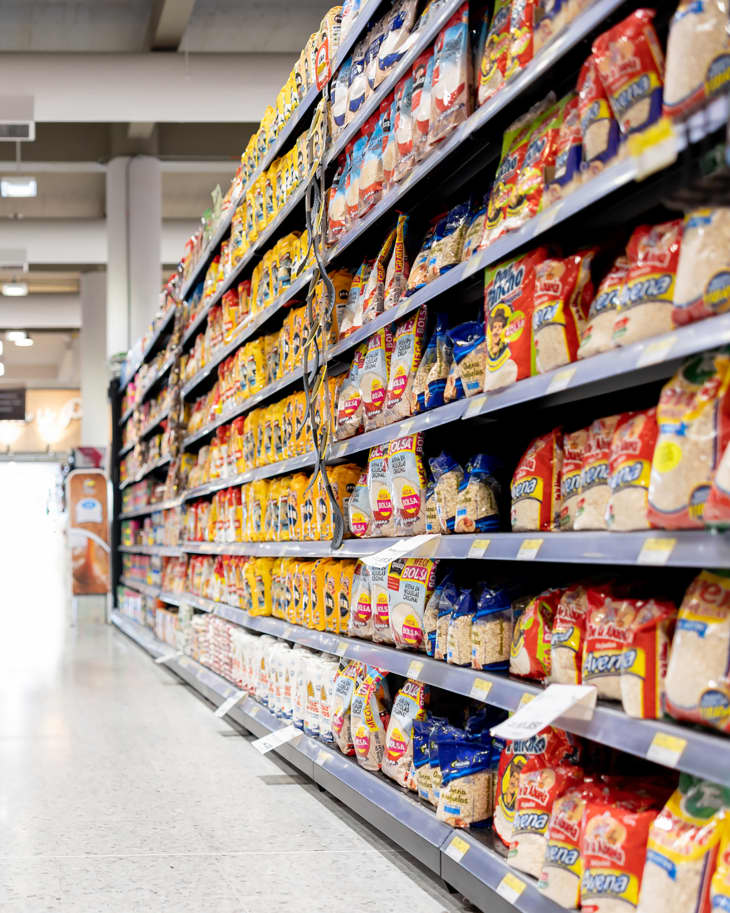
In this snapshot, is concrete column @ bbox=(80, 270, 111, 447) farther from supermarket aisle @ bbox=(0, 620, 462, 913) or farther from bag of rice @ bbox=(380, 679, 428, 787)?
bag of rice @ bbox=(380, 679, 428, 787)

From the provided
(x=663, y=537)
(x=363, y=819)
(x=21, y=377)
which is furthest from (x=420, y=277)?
(x=21, y=377)

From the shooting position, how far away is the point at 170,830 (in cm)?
A: 329

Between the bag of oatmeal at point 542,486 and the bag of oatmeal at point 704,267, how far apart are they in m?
0.66

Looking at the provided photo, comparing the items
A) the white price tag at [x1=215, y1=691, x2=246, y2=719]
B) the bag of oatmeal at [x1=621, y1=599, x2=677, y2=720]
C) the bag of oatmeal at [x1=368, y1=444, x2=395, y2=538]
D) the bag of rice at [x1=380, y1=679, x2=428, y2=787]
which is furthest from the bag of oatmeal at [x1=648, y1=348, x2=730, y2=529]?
the white price tag at [x1=215, y1=691, x2=246, y2=719]

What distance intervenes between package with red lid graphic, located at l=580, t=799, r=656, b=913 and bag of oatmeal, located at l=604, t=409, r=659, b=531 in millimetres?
501

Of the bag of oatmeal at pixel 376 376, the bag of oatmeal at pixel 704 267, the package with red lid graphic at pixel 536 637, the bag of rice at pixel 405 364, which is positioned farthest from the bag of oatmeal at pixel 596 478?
the bag of oatmeal at pixel 376 376

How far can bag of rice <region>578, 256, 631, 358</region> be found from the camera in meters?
1.99

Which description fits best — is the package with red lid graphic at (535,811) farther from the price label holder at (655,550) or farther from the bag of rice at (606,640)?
the price label holder at (655,550)

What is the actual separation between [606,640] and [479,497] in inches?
27.6

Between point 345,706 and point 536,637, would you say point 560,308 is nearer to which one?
point 536,637

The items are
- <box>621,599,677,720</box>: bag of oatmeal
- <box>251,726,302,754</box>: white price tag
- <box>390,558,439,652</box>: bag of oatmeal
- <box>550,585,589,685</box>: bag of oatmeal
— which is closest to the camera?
<box>621,599,677,720</box>: bag of oatmeal

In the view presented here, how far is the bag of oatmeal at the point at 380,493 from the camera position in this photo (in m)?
3.20

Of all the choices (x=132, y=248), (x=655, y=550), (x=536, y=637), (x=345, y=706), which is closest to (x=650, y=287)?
(x=655, y=550)

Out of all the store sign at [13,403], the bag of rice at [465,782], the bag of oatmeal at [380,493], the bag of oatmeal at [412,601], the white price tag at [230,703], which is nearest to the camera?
the bag of rice at [465,782]
